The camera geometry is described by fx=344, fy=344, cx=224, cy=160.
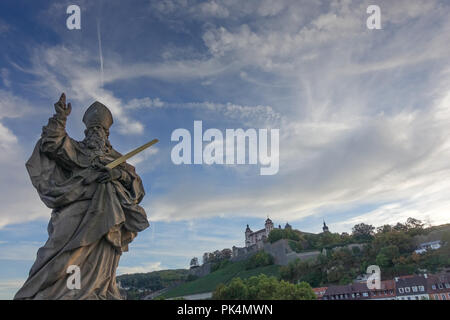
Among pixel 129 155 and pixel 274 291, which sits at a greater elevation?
pixel 129 155

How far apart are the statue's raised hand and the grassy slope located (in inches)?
2471

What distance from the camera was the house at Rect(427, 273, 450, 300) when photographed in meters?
42.6

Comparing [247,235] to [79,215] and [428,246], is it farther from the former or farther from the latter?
[79,215]

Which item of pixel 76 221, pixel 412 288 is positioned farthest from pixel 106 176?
pixel 412 288

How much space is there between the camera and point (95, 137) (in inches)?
247

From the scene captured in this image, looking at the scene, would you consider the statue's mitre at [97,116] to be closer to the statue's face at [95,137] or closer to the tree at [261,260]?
the statue's face at [95,137]

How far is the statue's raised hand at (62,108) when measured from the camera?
5.59 m

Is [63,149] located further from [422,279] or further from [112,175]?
[422,279]

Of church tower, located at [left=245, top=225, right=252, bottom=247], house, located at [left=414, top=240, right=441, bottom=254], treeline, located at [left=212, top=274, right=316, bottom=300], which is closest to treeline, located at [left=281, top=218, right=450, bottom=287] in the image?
house, located at [left=414, top=240, right=441, bottom=254]

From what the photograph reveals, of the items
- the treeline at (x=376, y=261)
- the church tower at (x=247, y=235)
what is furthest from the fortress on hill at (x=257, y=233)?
the treeline at (x=376, y=261)

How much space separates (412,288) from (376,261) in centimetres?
1578
